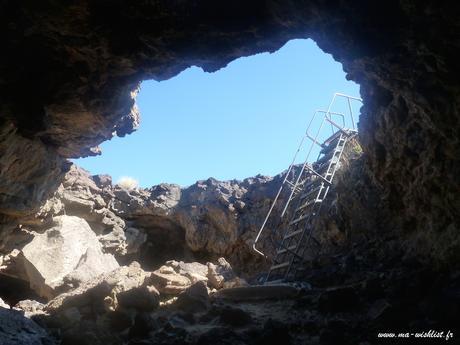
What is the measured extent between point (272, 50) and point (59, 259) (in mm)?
9547

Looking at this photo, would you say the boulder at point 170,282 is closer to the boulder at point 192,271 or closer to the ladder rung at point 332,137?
the boulder at point 192,271

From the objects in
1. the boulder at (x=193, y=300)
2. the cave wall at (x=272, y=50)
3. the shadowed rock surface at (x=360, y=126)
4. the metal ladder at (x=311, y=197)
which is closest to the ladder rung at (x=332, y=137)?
the metal ladder at (x=311, y=197)

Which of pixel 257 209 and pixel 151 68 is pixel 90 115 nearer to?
pixel 151 68

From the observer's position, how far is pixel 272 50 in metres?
6.08

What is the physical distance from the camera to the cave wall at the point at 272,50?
4445 mm

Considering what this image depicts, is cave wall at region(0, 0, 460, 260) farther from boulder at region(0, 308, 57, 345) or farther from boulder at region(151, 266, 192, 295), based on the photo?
boulder at region(151, 266, 192, 295)

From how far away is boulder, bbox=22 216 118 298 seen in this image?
11031 millimetres

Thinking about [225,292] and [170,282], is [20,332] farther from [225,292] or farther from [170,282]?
[225,292]

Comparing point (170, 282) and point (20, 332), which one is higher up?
point (170, 282)

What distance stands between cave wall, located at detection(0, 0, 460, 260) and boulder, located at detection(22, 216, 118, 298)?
4.65 metres

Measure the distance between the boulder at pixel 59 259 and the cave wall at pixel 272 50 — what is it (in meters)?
4.65

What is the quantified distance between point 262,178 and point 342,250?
28.3 ft

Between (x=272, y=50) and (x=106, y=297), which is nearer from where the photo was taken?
(x=272, y=50)

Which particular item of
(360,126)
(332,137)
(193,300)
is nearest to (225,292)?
(193,300)
